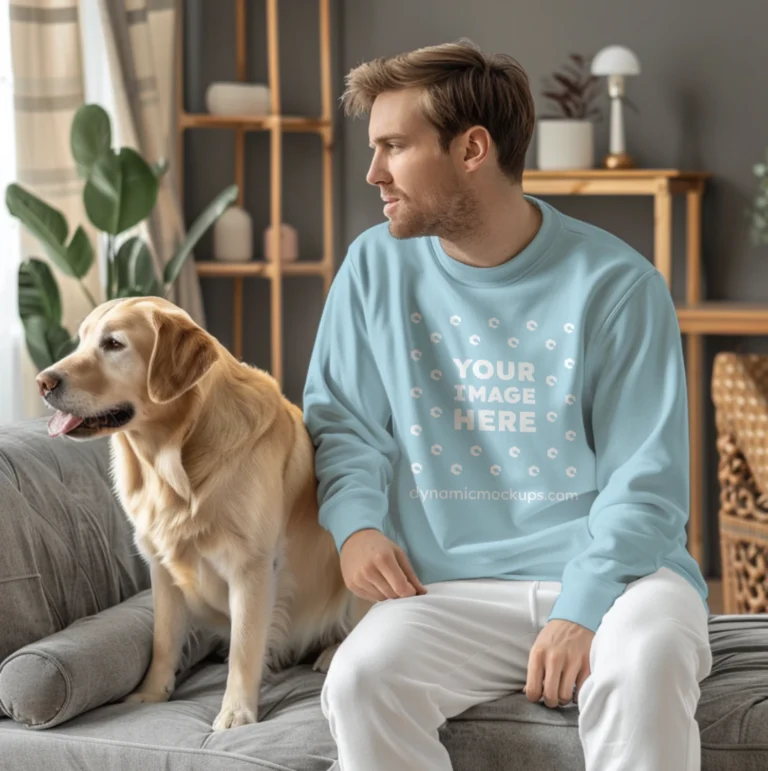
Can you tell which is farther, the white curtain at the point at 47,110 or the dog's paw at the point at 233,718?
the white curtain at the point at 47,110

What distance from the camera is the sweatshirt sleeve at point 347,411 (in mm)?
1780

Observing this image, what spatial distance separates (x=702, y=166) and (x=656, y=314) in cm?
253

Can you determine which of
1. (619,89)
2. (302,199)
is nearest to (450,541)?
(619,89)

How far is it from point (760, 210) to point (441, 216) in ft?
8.31

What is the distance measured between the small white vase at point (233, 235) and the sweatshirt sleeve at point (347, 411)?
2.27 m

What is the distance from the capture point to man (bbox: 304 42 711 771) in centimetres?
163

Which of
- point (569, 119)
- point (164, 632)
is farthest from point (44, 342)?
point (569, 119)

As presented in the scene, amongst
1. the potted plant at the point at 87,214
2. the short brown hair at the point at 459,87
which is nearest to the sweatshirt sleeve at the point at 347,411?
the short brown hair at the point at 459,87

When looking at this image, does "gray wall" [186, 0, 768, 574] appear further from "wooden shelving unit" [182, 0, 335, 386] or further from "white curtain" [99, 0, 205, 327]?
"white curtain" [99, 0, 205, 327]

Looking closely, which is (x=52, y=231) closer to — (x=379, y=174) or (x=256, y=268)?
(x=256, y=268)

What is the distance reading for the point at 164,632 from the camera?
6.17ft

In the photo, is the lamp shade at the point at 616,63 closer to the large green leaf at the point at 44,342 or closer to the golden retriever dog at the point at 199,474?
the large green leaf at the point at 44,342

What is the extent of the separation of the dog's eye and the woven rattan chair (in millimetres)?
1964

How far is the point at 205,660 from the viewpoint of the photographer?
6.79 ft
